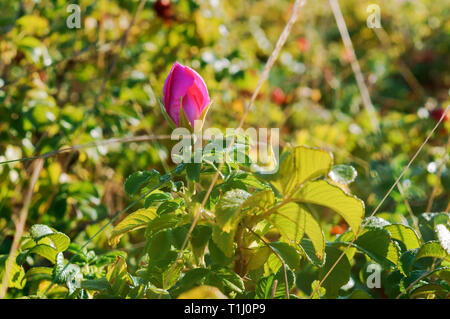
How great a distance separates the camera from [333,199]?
577mm

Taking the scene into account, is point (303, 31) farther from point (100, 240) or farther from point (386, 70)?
point (100, 240)

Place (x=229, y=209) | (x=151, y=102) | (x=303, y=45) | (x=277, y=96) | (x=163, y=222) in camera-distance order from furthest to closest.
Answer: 1. (x=303, y=45)
2. (x=277, y=96)
3. (x=151, y=102)
4. (x=163, y=222)
5. (x=229, y=209)

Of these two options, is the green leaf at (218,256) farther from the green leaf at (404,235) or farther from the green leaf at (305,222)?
the green leaf at (404,235)

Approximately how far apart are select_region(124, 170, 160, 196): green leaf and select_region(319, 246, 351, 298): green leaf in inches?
10.1

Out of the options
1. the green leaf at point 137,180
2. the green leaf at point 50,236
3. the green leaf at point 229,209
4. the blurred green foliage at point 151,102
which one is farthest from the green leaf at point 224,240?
the blurred green foliage at point 151,102

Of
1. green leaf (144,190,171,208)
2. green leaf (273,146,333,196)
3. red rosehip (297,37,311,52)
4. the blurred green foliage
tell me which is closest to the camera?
green leaf (273,146,333,196)

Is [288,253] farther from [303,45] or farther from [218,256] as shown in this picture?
[303,45]

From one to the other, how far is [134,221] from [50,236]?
11cm

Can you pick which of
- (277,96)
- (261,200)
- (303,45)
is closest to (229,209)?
(261,200)

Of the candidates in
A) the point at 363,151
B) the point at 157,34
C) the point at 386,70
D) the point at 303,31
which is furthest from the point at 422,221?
the point at 303,31

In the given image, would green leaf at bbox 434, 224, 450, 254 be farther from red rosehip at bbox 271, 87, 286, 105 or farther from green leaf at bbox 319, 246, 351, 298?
red rosehip at bbox 271, 87, 286, 105

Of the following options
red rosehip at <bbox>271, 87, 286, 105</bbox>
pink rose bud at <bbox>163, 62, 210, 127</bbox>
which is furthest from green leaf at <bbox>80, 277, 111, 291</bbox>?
red rosehip at <bbox>271, 87, 286, 105</bbox>

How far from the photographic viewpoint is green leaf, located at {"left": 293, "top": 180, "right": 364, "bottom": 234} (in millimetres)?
A: 573
